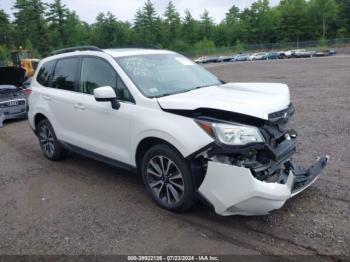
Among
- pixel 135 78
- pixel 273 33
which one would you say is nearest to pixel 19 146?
pixel 135 78

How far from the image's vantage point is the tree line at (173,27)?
8475 cm

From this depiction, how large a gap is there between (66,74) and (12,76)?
654 cm

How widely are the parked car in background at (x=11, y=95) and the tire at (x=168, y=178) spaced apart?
773cm

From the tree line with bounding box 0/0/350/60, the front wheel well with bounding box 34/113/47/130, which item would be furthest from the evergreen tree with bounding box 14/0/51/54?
the front wheel well with bounding box 34/113/47/130

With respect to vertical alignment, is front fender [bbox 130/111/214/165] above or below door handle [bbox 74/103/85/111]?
below

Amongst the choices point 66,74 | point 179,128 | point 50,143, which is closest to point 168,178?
point 179,128

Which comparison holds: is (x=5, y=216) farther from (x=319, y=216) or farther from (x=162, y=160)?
(x=319, y=216)

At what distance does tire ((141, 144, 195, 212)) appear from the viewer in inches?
155

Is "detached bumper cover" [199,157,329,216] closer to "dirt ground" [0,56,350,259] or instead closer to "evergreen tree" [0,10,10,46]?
"dirt ground" [0,56,350,259]

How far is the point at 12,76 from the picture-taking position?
37.2 ft

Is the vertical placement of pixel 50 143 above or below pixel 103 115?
below

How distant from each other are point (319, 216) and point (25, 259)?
3.04m

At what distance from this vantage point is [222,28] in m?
106

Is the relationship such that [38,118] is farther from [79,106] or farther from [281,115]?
[281,115]
